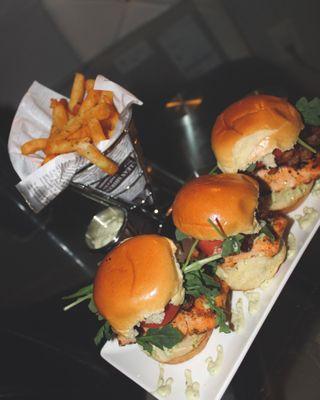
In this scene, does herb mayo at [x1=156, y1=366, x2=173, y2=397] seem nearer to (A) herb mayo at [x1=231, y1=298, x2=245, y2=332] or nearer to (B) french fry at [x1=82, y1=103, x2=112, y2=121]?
(A) herb mayo at [x1=231, y1=298, x2=245, y2=332]

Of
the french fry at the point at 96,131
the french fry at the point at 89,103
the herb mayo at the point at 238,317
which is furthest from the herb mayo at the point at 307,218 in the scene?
the french fry at the point at 89,103

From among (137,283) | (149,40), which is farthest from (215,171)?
(149,40)

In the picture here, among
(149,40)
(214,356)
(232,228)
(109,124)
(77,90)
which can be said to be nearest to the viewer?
(232,228)

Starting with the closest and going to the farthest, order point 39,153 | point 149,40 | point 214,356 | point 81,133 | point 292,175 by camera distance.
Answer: point 214,356
point 292,175
point 81,133
point 39,153
point 149,40

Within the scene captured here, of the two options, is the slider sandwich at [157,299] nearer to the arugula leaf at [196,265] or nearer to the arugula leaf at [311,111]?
the arugula leaf at [196,265]

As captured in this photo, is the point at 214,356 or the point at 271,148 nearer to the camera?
the point at 214,356

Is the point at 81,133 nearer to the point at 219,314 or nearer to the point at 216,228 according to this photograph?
the point at 216,228

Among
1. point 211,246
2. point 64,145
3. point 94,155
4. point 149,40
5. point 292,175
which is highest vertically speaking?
point 64,145
